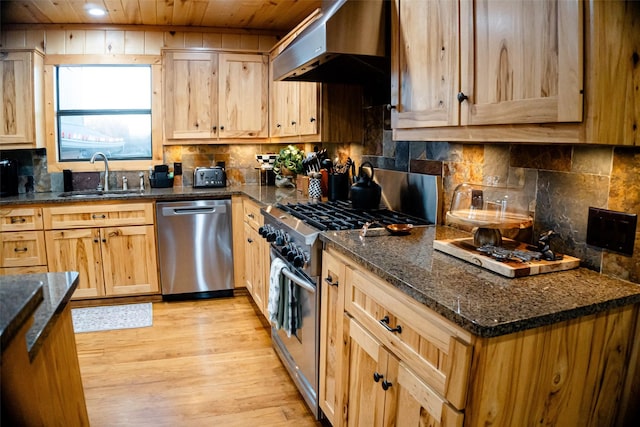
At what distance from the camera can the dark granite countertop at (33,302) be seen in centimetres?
89

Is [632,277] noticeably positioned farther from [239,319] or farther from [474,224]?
[239,319]

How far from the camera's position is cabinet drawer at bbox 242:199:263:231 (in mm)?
3439

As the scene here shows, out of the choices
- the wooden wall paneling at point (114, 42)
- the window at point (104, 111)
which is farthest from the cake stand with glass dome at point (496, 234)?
the wooden wall paneling at point (114, 42)

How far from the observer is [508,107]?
4.97ft

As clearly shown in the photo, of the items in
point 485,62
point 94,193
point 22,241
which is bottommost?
point 22,241

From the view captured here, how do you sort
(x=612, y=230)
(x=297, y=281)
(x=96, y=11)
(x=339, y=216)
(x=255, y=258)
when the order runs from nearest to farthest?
(x=612, y=230), (x=297, y=281), (x=339, y=216), (x=255, y=258), (x=96, y=11)

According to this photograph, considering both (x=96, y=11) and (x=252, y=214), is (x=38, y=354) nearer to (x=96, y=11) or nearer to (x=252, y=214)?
(x=252, y=214)

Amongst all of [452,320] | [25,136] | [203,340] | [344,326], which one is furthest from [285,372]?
[25,136]

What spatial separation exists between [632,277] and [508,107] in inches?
25.1

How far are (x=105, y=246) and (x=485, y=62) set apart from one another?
3.31 m

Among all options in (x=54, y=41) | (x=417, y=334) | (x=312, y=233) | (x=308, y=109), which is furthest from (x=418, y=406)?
(x=54, y=41)

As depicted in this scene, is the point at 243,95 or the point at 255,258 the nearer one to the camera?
the point at 255,258

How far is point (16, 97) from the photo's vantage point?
12.7ft

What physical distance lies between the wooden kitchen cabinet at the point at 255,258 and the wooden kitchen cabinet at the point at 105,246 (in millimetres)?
777
